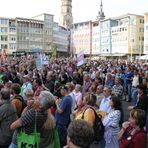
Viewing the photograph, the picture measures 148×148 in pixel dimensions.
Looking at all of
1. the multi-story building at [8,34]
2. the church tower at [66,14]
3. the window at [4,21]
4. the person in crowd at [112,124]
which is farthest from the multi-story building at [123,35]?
the person in crowd at [112,124]

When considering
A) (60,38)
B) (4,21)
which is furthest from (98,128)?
(60,38)

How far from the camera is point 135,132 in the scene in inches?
184

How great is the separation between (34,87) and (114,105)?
4799mm

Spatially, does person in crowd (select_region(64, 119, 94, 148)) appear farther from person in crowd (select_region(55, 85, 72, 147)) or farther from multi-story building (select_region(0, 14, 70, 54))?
multi-story building (select_region(0, 14, 70, 54))

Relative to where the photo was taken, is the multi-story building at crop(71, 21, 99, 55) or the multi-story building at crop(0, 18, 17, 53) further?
the multi-story building at crop(71, 21, 99, 55)

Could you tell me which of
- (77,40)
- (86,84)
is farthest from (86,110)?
(77,40)

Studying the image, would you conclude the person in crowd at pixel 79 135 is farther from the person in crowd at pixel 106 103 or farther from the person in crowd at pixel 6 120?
the person in crowd at pixel 106 103

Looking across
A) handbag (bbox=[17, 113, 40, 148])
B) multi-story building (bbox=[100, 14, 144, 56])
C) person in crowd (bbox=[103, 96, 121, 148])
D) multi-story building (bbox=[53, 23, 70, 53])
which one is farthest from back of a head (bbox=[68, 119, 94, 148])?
multi-story building (bbox=[53, 23, 70, 53])

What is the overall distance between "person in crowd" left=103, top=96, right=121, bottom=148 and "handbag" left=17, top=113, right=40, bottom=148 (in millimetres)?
1960

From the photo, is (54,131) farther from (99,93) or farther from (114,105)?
(99,93)

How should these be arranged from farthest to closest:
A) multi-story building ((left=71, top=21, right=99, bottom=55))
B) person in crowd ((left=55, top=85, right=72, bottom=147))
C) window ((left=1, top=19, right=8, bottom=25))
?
1. multi-story building ((left=71, top=21, right=99, bottom=55))
2. window ((left=1, top=19, right=8, bottom=25))
3. person in crowd ((left=55, top=85, right=72, bottom=147))

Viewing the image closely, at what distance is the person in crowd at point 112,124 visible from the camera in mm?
6246

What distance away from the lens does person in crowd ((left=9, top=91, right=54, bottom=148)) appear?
14.9 feet

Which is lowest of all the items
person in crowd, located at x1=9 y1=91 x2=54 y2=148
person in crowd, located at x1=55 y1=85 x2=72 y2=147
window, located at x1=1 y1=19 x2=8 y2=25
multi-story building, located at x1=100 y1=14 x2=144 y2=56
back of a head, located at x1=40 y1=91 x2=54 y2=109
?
person in crowd, located at x1=55 y1=85 x2=72 y2=147
